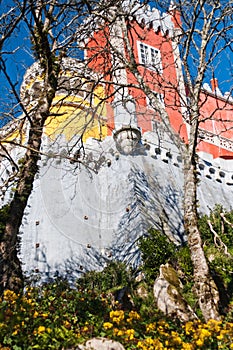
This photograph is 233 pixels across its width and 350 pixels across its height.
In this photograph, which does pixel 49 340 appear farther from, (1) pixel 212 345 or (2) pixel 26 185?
(2) pixel 26 185

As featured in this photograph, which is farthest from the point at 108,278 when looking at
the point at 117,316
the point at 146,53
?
the point at 146,53

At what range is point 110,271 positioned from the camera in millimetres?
10211

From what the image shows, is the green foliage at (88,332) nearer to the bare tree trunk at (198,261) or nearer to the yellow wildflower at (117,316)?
the yellow wildflower at (117,316)

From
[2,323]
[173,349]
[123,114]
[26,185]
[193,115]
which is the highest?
[123,114]

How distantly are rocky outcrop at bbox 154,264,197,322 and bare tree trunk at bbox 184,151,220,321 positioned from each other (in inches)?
26.4

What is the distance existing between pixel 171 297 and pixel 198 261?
1.40m

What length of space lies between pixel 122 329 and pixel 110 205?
848 centimetres

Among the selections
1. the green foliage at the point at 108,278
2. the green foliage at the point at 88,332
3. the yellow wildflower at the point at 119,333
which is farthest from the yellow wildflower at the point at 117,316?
the green foliage at the point at 108,278

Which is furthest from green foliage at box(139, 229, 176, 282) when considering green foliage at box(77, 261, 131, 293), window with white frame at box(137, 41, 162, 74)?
window with white frame at box(137, 41, 162, 74)

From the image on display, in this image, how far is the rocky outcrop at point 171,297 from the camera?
728cm

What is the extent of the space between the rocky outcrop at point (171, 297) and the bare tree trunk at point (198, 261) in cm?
67

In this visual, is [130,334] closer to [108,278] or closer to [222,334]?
[222,334]

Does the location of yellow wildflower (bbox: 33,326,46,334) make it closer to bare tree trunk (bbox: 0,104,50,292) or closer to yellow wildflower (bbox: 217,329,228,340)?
bare tree trunk (bbox: 0,104,50,292)

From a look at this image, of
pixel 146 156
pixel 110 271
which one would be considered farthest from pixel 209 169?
pixel 110 271
